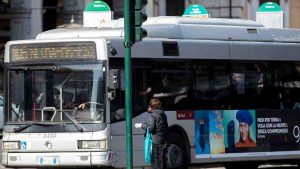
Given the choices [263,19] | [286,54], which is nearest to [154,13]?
[263,19]

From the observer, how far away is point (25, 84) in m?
19.5

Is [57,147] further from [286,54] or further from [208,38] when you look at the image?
[286,54]

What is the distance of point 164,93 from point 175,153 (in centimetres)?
112

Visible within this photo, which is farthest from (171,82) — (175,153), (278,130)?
(278,130)

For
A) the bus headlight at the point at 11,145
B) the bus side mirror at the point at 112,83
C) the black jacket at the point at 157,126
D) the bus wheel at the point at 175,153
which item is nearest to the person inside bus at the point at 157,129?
the black jacket at the point at 157,126

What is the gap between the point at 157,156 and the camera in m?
18.7

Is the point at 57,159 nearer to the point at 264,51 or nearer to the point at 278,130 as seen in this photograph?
the point at 278,130

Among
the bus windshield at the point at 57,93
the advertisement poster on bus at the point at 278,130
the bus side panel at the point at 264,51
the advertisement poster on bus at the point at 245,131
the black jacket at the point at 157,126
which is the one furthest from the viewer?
the advertisement poster on bus at the point at 278,130

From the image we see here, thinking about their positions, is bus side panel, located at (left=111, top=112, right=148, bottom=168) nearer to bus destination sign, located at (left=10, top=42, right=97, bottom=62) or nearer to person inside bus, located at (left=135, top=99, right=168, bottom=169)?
person inside bus, located at (left=135, top=99, right=168, bottom=169)

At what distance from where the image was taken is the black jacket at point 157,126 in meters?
18.4

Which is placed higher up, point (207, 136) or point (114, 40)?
point (114, 40)

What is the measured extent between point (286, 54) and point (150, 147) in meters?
5.26

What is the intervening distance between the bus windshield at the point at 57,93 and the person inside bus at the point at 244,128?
368cm

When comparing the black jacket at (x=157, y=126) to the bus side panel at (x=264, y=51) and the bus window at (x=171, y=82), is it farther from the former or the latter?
the bus side panel at (x=264, y=51)
